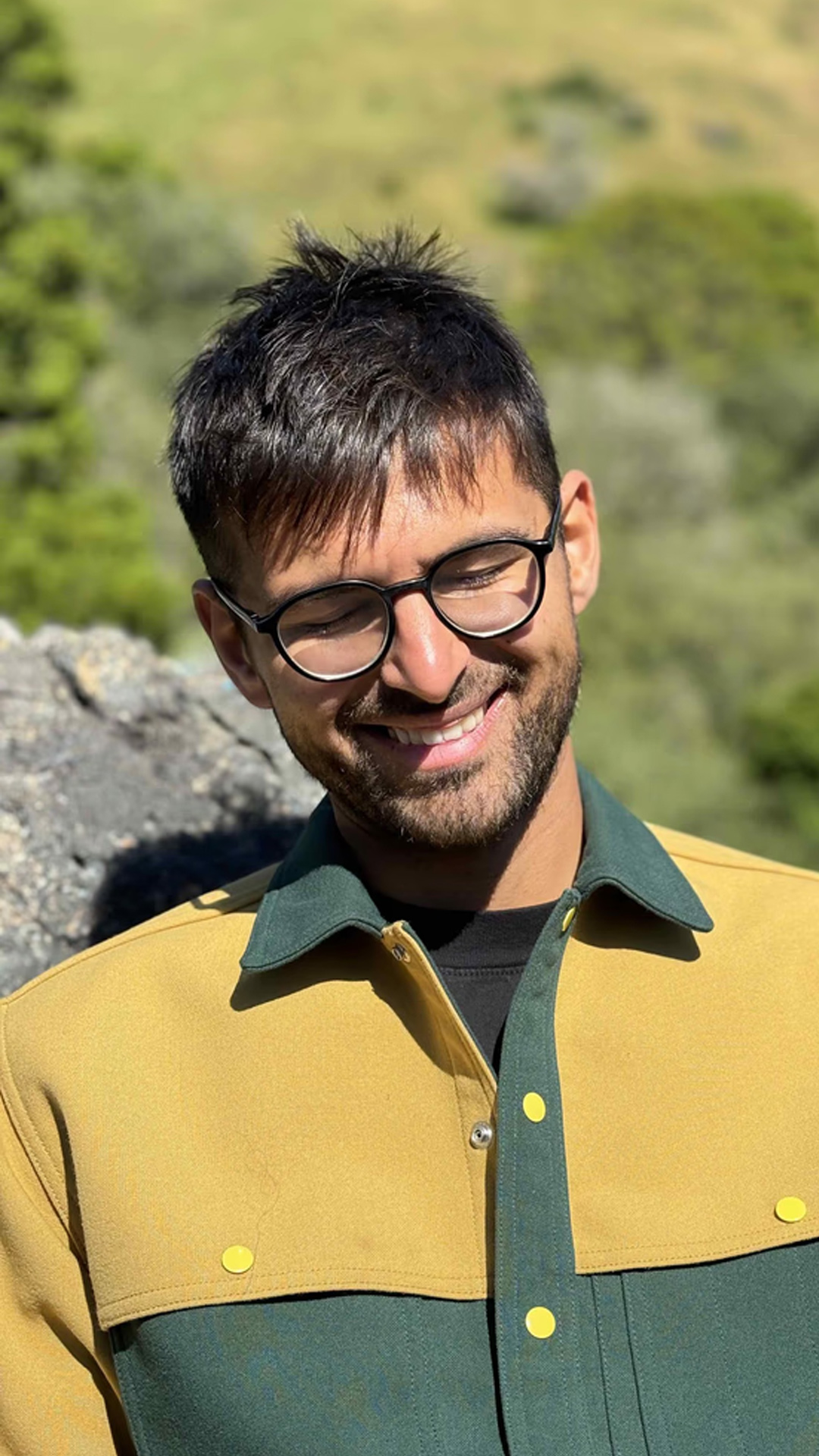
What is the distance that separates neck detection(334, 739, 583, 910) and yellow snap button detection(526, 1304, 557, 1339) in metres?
0.57

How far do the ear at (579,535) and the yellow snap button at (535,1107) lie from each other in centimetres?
73

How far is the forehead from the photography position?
2.06 metres

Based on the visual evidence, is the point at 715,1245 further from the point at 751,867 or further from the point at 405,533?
the point at 405,533

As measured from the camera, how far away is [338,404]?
2.12 metres

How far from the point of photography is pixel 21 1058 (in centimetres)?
221

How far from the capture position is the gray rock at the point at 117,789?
2947 mm

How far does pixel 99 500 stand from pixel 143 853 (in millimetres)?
12401

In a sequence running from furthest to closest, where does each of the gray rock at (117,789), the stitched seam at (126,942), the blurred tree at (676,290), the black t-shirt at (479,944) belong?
the blurred tree at (676,290)
the gray rock at (117,789)
the stitched seam at (126,942)
the black t-shirt at (479,944)

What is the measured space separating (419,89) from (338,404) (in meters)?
59.2

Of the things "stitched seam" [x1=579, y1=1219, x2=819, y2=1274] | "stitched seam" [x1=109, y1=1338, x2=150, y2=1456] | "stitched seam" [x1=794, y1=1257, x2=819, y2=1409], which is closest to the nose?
"stitched seam" [x1=579, y1=1219, x2=819, y2=1274]

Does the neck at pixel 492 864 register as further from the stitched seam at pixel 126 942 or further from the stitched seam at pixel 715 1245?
the stitched seam at pixel 715 1245

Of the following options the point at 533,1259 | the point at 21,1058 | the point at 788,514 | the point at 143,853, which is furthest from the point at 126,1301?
the point at 788,514

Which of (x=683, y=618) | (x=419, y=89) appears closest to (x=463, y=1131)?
(x=683, y=618)

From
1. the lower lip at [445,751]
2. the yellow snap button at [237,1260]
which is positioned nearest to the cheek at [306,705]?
the lower lip at [445,751]
